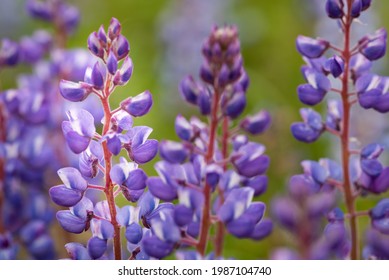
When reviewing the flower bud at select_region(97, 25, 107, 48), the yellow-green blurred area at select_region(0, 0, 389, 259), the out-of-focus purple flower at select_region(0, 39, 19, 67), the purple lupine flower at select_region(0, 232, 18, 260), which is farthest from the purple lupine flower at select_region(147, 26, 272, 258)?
the yellow-green blurred area at select_region(0, 0, 389, 259)

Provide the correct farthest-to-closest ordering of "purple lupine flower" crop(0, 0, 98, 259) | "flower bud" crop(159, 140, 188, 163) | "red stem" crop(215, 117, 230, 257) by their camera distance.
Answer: "purple lupine flower" crop(0, 0, 98, 259), "red stem" crop(215, 117, 230, 257), "flower bud" crop(159, 140, 188, 163)

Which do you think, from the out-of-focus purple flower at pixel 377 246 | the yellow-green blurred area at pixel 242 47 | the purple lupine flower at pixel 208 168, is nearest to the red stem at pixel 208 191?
the purple lupine flower at pixel 208 168

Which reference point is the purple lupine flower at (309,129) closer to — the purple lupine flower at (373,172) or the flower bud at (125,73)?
the purple lupine flower at (373,172)

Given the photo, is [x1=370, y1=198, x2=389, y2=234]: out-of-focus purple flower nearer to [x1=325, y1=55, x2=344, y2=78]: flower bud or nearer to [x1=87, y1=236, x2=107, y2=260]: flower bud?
[x1=325, y1=55, x2=344, y2=78]: flower bud

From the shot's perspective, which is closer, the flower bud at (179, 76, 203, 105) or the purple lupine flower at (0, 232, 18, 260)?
the flower bud at (179, 76, 203, 105)

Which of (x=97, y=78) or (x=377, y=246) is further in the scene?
(x=377, y=246)

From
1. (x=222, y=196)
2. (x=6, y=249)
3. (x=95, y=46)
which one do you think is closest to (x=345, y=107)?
(x=222, y=196)

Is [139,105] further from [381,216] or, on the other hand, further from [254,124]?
[381,216]

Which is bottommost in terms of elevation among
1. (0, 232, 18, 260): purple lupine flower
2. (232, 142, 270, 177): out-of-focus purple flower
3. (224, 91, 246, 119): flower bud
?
(0, 232, 18, 260): purple lupine flower

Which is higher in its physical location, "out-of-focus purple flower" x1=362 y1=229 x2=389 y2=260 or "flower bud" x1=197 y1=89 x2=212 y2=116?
"flower bud" x1=197 y1=89 x2=212 y2=116
